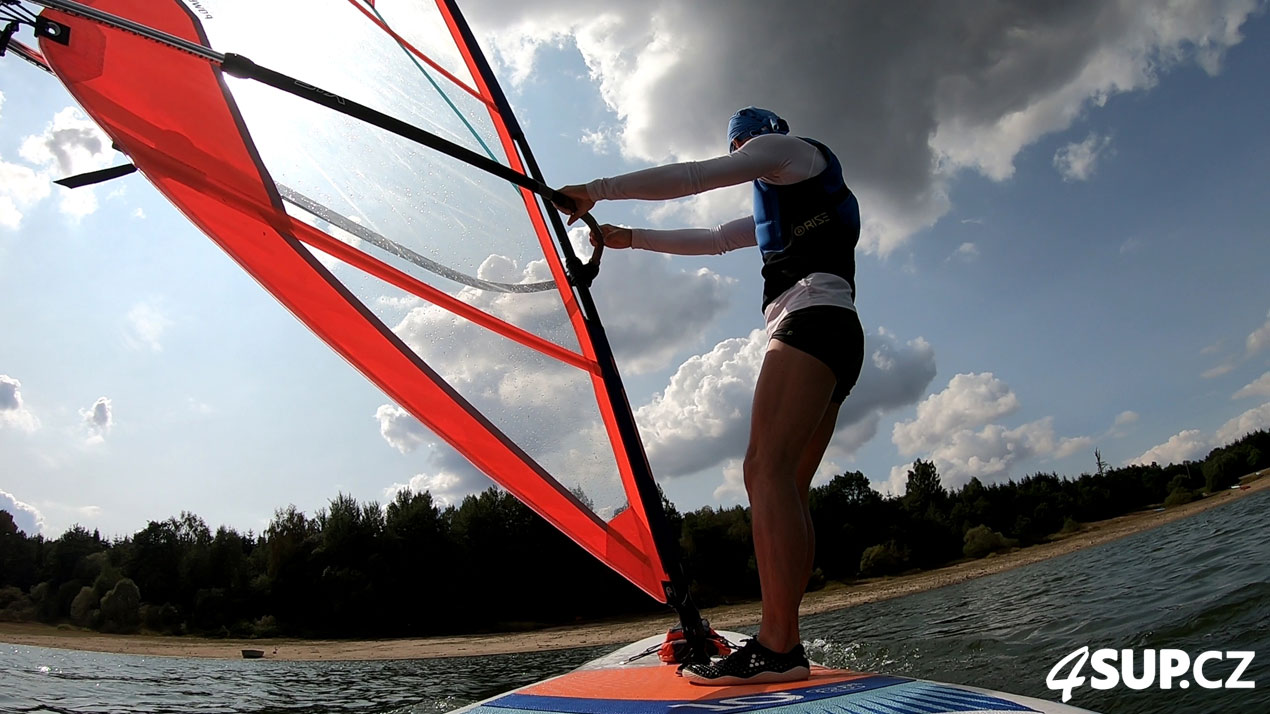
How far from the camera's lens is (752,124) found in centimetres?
262

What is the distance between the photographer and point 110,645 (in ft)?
91.8

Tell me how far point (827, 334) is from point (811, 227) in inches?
16.4

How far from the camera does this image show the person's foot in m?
2.14

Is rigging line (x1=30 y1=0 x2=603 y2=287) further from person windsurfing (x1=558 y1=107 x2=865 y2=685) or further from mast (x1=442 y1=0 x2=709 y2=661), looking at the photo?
mast (x1=442 y1=0 x2=709 y2=661)

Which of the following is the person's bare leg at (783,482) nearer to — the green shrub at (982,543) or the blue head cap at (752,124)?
the blue head cap at (752,124)

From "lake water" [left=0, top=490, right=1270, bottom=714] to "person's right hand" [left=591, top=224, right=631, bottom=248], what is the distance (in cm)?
335

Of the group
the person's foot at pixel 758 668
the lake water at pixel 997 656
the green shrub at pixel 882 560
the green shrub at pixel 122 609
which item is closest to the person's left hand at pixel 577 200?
the person's foot at pixel 758 668

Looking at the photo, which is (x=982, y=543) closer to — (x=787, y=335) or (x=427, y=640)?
(x=427, y=640)

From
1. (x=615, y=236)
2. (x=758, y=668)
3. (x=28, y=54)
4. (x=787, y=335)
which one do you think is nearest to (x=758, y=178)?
(x=787, y=335)

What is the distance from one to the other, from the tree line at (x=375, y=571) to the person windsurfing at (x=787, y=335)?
34.2 m

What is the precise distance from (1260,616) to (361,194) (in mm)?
6543

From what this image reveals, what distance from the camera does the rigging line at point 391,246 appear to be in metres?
2.41

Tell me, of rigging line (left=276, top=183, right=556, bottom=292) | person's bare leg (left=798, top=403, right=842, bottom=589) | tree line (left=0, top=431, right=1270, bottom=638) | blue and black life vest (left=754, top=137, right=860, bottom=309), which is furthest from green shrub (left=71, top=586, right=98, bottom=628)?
blue and black life vest (left=754, top=137, right=860, bottom=309)

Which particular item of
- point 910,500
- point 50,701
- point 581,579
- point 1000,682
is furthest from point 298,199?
point 910,500
